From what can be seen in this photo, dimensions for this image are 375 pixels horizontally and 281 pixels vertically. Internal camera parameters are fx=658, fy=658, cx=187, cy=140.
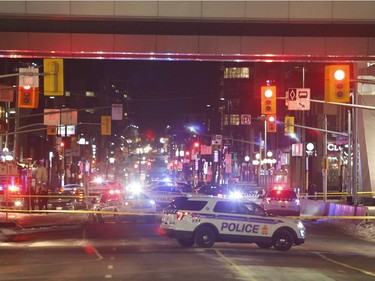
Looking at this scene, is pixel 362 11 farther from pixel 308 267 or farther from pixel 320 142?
pixel 320 142

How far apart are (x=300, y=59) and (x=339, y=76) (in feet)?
5.02

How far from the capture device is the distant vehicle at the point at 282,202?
121ft

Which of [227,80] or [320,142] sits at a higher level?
[227,80]

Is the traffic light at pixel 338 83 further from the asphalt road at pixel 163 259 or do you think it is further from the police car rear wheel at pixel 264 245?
the police car rear wheel at pixel 264 245

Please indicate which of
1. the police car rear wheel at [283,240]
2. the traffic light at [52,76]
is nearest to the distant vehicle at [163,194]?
the traffic light at [52,76]

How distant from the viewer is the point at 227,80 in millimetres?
133500

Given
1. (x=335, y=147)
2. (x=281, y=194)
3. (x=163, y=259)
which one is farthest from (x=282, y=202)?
(x=335, y=147)

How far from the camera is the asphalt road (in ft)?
48.0

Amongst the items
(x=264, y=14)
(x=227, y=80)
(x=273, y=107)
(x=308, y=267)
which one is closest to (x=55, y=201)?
(x=273, y=107)

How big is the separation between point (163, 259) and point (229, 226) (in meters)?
4.07

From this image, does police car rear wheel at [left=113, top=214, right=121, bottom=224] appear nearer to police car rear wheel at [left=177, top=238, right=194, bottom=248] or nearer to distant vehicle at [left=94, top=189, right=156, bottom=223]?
distant vehicle at [left=94, top=189, right=156, bottom=223]

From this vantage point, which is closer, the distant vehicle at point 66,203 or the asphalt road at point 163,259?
the asphalt road at point 163,259

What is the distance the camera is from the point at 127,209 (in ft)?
106

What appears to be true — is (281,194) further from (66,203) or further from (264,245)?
(66,203)
